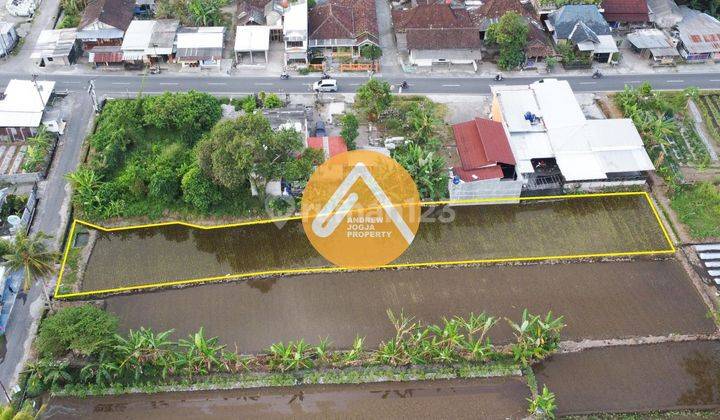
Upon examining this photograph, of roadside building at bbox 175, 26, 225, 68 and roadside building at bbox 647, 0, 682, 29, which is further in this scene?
roadside building at bbox 647, 0, 682, 29

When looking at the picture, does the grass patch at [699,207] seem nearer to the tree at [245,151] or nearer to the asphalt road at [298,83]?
the asphalt road at [298,83]

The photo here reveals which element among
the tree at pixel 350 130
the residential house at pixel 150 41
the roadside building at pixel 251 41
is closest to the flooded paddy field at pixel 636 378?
the tree at pixel 350 130

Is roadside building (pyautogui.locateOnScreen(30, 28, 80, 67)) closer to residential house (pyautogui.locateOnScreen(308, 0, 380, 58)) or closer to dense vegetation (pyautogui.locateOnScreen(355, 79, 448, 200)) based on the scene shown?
residential house (pyautogui.locateOnScreen(308, 0, 380, 58))

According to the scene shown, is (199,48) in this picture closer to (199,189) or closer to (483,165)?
(199,189)

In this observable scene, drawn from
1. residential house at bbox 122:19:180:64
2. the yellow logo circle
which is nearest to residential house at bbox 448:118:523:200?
the yellow logo circle

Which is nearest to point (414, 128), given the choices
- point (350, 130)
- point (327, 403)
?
point (350, 130)

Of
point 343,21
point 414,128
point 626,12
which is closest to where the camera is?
point 414,128
